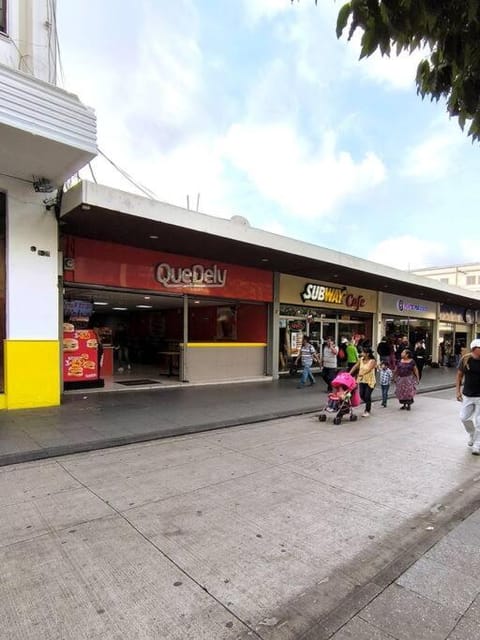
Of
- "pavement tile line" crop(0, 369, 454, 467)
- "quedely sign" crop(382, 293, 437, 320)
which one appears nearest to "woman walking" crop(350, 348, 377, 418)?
"pavement tile line" crop(0, 369, 454, 467)

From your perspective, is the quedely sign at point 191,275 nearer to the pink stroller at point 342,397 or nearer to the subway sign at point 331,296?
the subway sign at point 331,296

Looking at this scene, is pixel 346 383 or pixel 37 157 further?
pixel 346 383

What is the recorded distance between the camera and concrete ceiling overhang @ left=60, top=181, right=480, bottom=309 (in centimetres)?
777

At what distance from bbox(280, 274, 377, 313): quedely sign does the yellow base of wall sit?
8.29 m

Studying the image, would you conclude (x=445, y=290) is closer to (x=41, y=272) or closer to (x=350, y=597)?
(x=41, y=272)

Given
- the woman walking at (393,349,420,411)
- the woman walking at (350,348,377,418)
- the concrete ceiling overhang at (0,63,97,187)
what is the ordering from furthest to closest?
the woman walking at (393,349,420,411)
the woman walking at (350,348,377,418)
the concrete ceiling overhang at (0,63,97,187)

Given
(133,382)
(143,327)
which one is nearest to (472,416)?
(133,382)

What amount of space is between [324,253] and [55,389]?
26.1 ft

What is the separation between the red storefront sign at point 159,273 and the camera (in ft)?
32.1

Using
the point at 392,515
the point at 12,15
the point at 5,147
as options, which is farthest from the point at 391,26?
the point at 12,15

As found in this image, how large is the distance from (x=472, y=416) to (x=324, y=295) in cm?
1028

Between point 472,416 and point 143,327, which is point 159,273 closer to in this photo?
point 472,416

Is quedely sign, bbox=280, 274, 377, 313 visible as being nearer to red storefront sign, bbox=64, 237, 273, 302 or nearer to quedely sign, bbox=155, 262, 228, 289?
red storefront sign, bbox=64, 237, 273, 302

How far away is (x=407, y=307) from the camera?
853 inches
